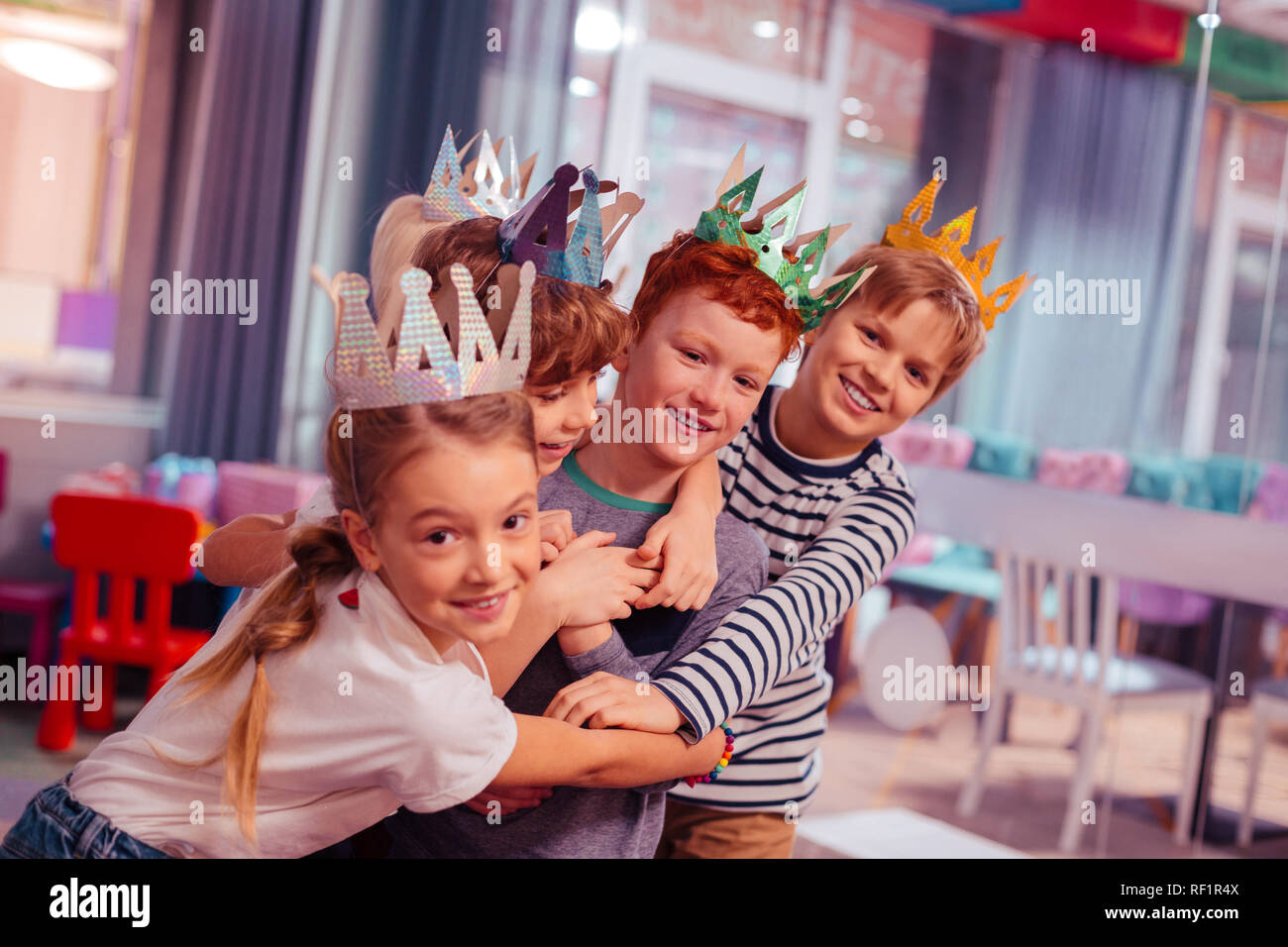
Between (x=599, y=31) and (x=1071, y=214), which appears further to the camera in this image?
(x=1071, y=214)

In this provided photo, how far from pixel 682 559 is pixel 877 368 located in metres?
0.40

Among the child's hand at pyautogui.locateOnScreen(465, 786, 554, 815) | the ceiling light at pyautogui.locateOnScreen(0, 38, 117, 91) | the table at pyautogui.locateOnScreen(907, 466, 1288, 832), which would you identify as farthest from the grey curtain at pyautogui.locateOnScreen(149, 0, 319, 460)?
the child's hand at pyautogui.locateOnScreen(465, 786, 554, 815)

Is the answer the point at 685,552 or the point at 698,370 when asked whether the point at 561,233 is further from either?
the point at 685,552

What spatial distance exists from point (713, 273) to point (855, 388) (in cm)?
30

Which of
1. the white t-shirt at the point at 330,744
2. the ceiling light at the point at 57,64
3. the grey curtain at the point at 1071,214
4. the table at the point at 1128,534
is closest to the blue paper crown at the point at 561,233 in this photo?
the white t-shirt at the point at 330,744

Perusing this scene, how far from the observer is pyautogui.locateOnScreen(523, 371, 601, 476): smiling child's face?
1.06 meters

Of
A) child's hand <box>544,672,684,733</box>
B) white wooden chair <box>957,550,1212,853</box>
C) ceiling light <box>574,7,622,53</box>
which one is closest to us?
child's hand <box>544,672,684,733</box>

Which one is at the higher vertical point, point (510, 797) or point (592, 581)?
point (592, 581)

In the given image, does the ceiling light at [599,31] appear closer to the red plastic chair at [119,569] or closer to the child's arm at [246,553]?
the red plastic chair at [119,569]

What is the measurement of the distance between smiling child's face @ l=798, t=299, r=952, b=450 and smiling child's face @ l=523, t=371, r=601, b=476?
0.39m

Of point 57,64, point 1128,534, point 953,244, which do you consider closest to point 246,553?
point 953,244

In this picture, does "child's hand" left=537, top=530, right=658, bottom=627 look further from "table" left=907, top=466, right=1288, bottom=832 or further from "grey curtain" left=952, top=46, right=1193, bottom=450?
"grey curtain" left=952, top=46, right=1193, bottom=450

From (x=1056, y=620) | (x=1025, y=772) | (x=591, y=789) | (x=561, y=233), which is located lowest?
(x=1025, y=772)

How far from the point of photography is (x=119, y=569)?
11.2ft
